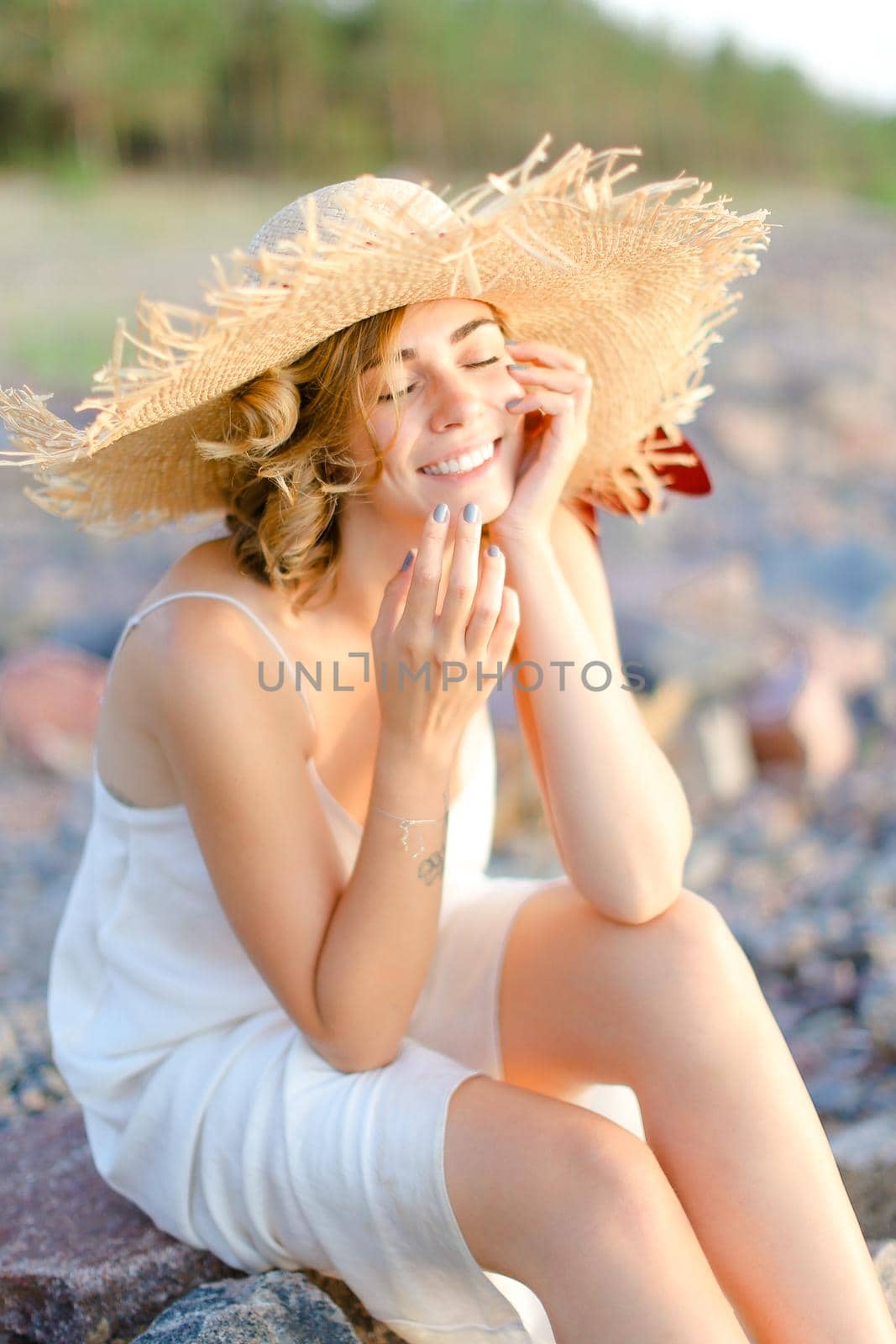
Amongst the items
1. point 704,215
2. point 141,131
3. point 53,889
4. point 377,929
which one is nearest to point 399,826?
point 377,929

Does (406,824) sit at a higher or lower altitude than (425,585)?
lower

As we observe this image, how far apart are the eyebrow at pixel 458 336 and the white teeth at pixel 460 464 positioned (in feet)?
0.55

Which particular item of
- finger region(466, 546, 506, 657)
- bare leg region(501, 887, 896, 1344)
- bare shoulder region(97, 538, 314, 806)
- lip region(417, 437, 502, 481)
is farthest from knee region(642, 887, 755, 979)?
lip region(417, 437, 502, 481)

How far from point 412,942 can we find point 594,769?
15.6 inches

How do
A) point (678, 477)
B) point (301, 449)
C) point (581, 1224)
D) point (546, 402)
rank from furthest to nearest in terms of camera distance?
point (678, 477)
point (546, 402)
point (301, 449)
point (581, 1224)

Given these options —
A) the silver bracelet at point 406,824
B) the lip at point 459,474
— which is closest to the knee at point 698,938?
the silver bracelet at point 406,824

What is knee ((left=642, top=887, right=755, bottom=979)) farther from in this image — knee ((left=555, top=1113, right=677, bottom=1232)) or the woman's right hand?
the woman's right hand

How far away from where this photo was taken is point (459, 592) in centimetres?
183

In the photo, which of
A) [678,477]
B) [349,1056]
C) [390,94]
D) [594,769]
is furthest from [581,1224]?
[390,94]

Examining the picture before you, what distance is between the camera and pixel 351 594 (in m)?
2.24

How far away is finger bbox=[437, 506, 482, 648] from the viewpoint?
1826 mm

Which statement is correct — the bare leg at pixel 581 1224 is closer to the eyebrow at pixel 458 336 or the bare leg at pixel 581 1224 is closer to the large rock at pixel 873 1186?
the large rock at pixel 873 1186

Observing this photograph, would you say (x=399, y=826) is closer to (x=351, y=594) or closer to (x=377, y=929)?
(x=377, y=929)

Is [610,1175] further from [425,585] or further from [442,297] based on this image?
[442,297]
